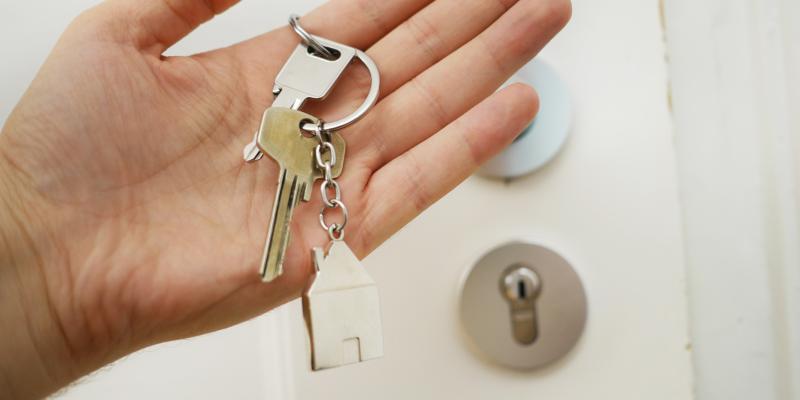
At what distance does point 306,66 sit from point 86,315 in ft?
0.83

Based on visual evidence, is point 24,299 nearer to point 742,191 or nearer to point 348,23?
point 348,23

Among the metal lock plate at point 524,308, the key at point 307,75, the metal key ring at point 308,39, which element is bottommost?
the metal lock plate at point 524,308

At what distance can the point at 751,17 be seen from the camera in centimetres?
54

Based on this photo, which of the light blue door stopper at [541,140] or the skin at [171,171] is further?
the light blue door stopper at [541,140]

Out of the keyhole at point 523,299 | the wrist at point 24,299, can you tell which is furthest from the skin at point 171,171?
the keyhole at point 523,299

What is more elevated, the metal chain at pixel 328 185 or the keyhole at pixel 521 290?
the metal chain at pixel 328 185

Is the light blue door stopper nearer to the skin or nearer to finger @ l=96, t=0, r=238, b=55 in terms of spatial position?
the skin

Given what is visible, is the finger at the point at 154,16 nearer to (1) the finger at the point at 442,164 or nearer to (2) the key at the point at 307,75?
(2) the key at the point at 307,75

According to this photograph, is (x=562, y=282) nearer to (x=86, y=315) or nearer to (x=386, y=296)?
(x=386, y=296)

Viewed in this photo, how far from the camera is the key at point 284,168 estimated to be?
1.32 feet

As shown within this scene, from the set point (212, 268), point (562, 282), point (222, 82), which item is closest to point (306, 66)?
point (222, 82)

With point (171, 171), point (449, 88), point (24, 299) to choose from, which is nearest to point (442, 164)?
point (449, 88)

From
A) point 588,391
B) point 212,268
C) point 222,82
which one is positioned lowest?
point 588,391

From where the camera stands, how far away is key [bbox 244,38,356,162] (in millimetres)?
489
